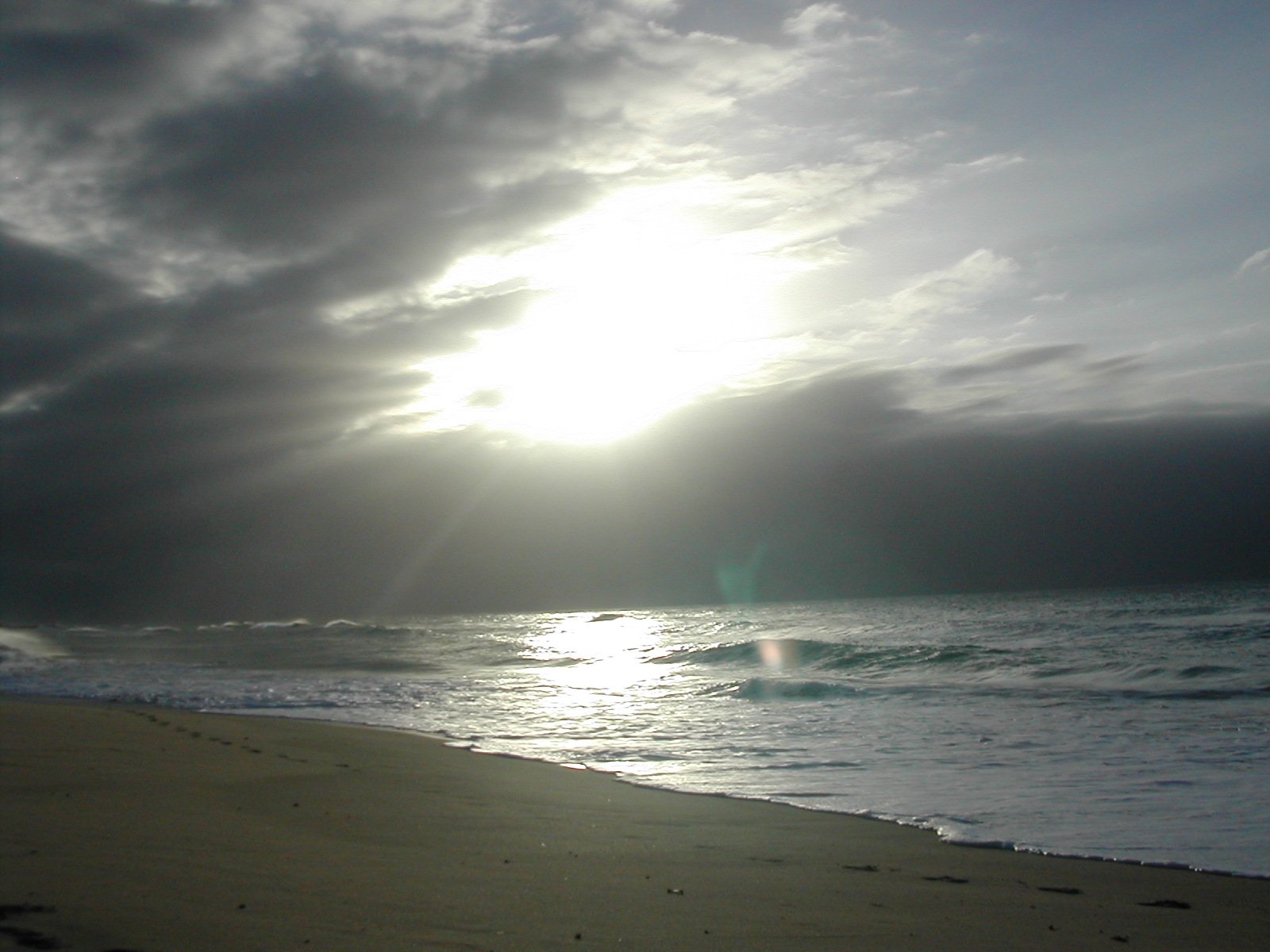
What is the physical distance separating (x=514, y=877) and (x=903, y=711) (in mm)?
11236

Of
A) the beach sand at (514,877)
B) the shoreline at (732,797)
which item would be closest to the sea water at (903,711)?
the shoreline at (732,797)

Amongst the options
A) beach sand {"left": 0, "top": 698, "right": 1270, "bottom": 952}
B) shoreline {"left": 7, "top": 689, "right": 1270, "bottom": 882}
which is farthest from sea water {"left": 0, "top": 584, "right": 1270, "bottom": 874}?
beach sand {"left": 0, "top": 698, "right": 1270, "bottom": 952}

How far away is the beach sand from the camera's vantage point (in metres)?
4.09

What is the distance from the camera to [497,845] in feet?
20.5

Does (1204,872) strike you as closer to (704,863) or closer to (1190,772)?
(704,863)

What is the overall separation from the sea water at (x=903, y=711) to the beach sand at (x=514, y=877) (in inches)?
40.3

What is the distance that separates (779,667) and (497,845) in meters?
21.4

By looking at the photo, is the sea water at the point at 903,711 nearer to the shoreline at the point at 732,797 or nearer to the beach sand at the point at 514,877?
the shoreline at the point at 732,797

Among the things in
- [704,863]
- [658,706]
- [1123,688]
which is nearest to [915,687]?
[1123,688]

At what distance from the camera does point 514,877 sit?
5270 mm

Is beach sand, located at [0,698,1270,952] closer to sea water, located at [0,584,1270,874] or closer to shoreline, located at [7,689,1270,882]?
shoreline, located at [7,689,1270,882]

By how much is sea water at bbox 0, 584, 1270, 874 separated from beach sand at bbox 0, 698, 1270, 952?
3.36 ft

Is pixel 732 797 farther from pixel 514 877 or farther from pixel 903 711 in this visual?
pixel 903 711

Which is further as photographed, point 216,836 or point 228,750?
point 228,750
